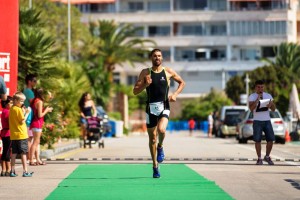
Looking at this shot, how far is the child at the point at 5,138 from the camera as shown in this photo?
64.9 ft

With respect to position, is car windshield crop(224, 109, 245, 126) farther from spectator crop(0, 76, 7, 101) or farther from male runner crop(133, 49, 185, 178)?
male runner crop(133, 49, 185, 178)

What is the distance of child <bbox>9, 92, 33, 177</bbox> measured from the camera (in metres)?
19.5

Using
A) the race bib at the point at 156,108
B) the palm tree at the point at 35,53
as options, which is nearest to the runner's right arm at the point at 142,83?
the race bib at the point at 156,108

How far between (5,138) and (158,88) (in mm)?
3253

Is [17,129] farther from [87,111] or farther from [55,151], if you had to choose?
[87,111]

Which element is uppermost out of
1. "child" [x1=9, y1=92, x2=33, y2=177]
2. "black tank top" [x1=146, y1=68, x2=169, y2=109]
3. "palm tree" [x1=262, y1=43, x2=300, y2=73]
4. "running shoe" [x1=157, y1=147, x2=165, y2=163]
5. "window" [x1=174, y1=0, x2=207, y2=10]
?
"window" [x1=174, y1=0, x2=207, y2=10]

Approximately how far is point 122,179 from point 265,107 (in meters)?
7.18

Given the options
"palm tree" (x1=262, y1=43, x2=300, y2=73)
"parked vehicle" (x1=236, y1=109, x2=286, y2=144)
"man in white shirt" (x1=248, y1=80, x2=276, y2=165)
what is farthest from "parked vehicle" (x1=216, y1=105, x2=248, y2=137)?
"palm tree" (x1=262, y1=43, x2=300, y2=73)

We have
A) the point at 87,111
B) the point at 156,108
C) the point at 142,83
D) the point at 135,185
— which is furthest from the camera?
the point at 87,111

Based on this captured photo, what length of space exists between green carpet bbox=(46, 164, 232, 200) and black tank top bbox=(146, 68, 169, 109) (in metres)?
1.40

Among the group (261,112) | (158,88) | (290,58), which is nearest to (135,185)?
(158,88)

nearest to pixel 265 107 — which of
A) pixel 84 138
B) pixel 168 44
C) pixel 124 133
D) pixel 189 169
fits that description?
pixel 189 169

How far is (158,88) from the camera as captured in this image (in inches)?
736

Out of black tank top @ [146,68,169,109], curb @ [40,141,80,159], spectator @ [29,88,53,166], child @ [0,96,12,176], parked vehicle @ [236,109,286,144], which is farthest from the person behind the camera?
parked vehicle @ [236,109,286,144]
